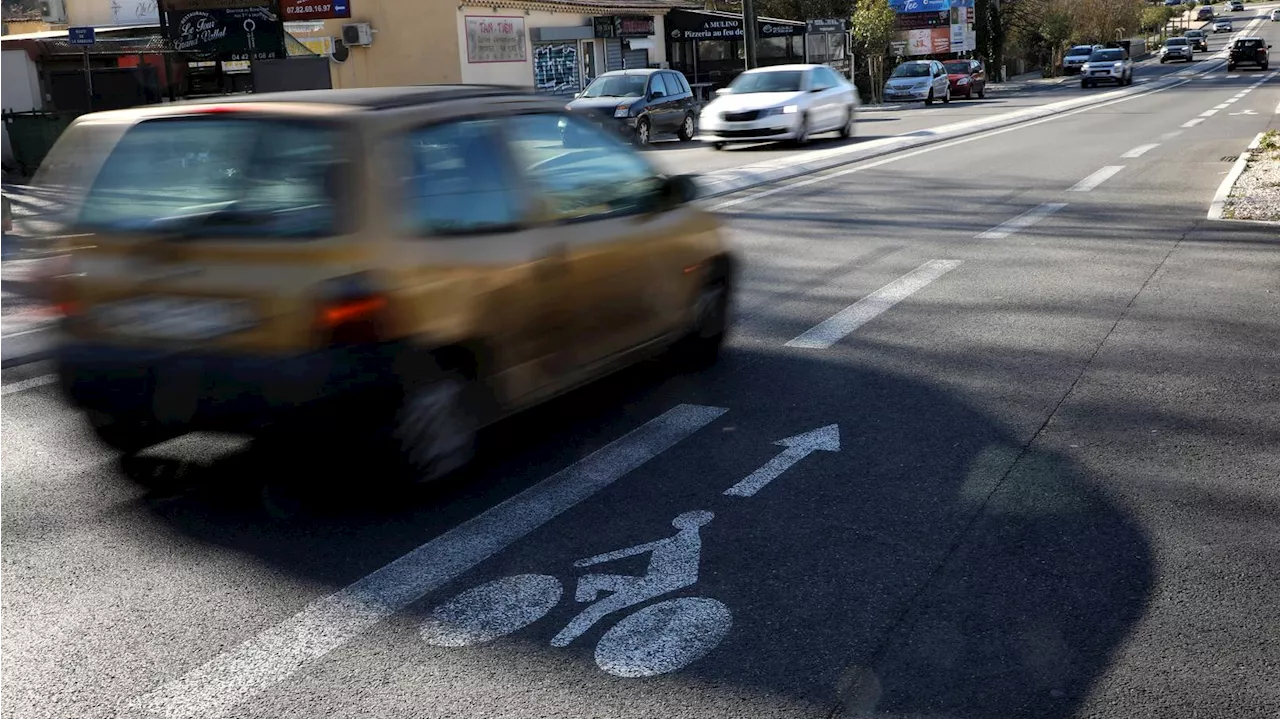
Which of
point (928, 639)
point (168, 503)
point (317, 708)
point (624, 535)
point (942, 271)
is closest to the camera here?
point (317, 708)

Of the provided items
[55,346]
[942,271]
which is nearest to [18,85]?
[942,271]

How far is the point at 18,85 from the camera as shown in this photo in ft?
82.6

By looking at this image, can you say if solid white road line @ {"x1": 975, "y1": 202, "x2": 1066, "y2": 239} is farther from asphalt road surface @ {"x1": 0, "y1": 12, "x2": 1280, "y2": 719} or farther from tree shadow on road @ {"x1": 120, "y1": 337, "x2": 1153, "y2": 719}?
tree shadow on road @ {"x1": 120, "y1": 337, "x2": 1153, "y2": 719}

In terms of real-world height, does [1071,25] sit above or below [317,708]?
above

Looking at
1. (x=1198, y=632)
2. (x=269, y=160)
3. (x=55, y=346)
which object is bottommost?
(x=1198, y=632)

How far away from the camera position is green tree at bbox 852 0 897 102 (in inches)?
1976

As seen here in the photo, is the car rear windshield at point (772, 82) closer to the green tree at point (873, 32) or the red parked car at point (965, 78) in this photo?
the red parked car at point (965, 78)

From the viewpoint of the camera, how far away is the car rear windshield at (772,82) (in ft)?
80.9

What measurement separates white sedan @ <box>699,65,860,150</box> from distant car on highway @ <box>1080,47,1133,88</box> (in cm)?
3080

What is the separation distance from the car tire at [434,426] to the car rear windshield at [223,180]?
708mm

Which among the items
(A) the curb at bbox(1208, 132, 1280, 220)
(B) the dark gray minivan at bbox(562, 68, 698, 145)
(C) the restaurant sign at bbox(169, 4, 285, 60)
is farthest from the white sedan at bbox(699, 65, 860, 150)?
(C) the restaurant sign at bbox(169, 4, 285, 60)

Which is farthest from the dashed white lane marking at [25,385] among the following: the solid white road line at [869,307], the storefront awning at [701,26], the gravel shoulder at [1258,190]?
the storefront awning at [701,26]

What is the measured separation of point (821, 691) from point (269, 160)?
2.89 metres

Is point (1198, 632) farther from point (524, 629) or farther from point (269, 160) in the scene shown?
point (269, 160)
